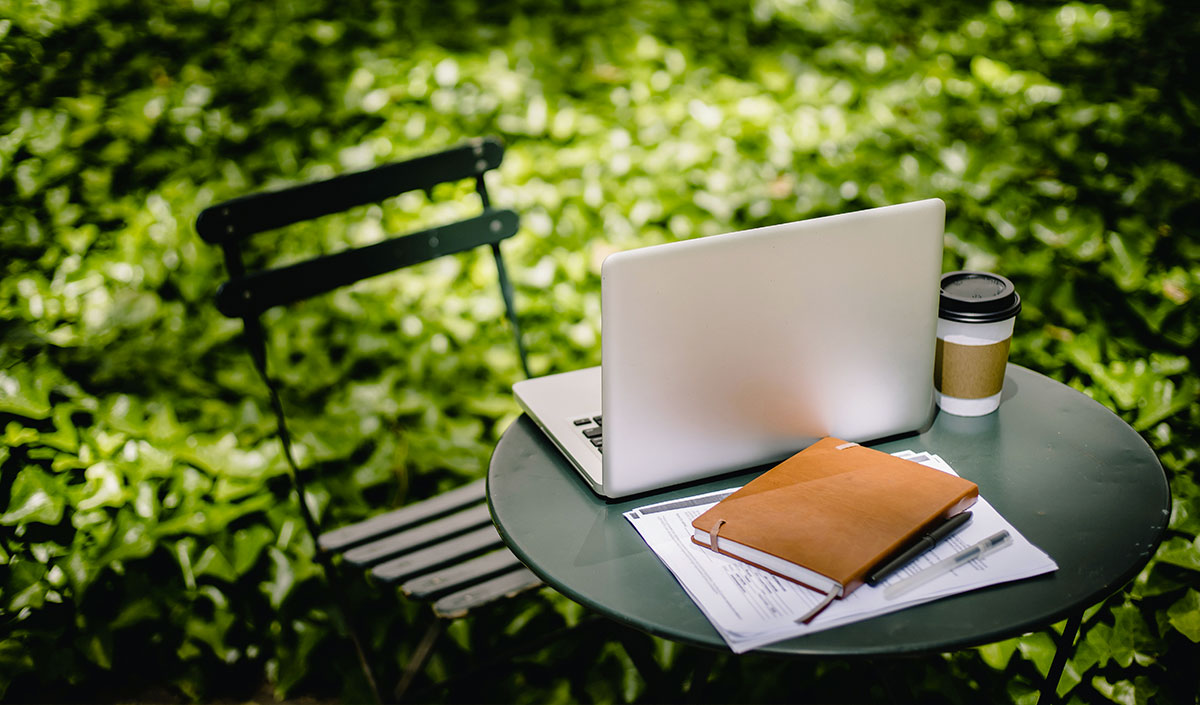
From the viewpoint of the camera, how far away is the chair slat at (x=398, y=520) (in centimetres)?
160

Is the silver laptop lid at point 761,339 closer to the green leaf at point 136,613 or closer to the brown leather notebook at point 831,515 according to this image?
the brown leather notebook at point 831,515

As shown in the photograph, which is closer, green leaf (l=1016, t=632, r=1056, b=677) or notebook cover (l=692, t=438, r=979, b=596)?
notebook cover (l=692, t=438, r=979, b=596)

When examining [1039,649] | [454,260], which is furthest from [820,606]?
[454,260]

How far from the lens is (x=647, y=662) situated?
152cm

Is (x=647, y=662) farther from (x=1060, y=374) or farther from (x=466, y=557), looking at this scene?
(x=1060, y=374)

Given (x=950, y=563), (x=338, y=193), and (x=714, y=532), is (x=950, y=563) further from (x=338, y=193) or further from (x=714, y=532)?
(x=338, y=193)

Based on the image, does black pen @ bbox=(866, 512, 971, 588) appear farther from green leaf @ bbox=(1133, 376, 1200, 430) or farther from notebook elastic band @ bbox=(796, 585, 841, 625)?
green leaf @ bbox=(1133, 376, 1200, 430)

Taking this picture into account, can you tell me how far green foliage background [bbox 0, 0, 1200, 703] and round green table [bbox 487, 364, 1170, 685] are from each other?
54cm

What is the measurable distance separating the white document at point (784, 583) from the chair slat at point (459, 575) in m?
0.55

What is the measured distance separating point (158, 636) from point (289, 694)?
0.32 metres

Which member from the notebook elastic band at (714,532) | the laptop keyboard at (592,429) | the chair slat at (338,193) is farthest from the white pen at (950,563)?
the chair slat at (338,193)

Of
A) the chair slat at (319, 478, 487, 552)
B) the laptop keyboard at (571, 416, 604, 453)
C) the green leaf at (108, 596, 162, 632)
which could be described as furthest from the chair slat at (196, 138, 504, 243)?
the green leaf at (108, 596, 162, 632)

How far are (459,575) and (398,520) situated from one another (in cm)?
21

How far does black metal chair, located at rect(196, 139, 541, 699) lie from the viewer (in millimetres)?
1474
